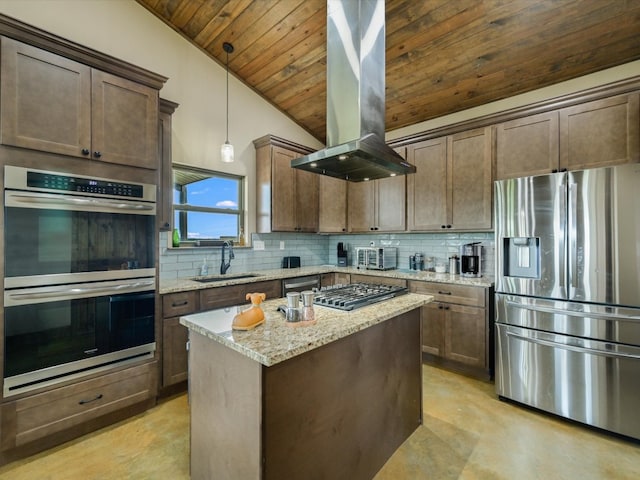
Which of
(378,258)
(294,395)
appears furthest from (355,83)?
(378,258)

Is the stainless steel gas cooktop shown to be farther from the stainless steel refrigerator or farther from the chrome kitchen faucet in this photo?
the chrome kitchen faucet

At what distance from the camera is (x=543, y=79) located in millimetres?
2941

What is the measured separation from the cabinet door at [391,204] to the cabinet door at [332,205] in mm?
543

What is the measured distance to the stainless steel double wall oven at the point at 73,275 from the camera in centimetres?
181

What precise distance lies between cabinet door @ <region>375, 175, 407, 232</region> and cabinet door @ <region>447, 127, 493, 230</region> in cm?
57

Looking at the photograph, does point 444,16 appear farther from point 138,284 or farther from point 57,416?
point 57,416

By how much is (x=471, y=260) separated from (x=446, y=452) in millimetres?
2013

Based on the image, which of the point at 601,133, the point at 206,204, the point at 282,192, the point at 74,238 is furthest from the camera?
the point at 282,192

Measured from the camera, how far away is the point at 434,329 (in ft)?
10.4

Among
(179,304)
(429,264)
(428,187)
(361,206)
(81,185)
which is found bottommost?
(179,304)

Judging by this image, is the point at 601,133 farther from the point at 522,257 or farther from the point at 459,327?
the point at 459,327

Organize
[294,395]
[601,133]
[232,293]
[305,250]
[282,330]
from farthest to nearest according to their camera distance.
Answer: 1. [305,250]
2. [232,293]
3. [601,133]
4. [282,330]
5. [294,395]

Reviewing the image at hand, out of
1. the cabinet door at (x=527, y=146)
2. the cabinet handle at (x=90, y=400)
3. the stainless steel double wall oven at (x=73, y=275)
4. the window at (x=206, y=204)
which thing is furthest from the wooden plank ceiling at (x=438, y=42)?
the cabinet handle at (x=90, y=400)

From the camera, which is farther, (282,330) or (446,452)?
(446,452)
